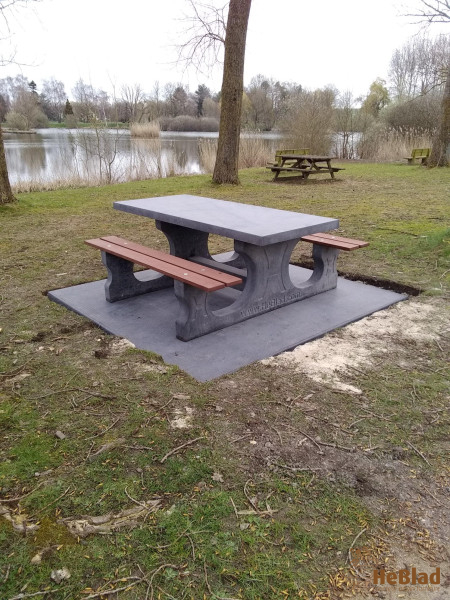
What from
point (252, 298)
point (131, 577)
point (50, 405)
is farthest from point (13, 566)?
point (252, 298)

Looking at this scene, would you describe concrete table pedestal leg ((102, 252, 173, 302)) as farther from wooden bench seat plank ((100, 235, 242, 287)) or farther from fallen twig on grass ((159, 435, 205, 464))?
fallen twig on grass ((159, 435, 205, 464))

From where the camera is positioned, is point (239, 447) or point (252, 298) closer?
point (239, 447)

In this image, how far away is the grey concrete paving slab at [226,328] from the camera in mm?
3078

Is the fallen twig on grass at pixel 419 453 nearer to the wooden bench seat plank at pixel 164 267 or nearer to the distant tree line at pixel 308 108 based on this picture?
the wooden bench seat plank at pixel 164 267

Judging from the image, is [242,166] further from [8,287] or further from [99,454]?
[99,454]

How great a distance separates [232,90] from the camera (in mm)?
10656

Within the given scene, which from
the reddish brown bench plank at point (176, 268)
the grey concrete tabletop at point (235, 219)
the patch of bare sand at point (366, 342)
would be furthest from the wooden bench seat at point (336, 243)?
the reddish brown bench plank at point (176, 268)

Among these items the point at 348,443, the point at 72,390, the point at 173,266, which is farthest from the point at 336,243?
the point at 72,390

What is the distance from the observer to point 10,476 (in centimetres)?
200

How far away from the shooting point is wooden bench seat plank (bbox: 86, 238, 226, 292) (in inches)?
117

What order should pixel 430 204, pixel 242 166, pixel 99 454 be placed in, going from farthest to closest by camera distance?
pixel 242 166
pixel 430 204
pixel 99 454

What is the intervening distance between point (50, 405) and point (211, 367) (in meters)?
0.96

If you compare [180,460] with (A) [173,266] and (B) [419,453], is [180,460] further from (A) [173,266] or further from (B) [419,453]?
(A) [173,266]

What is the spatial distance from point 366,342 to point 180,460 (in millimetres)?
1778
